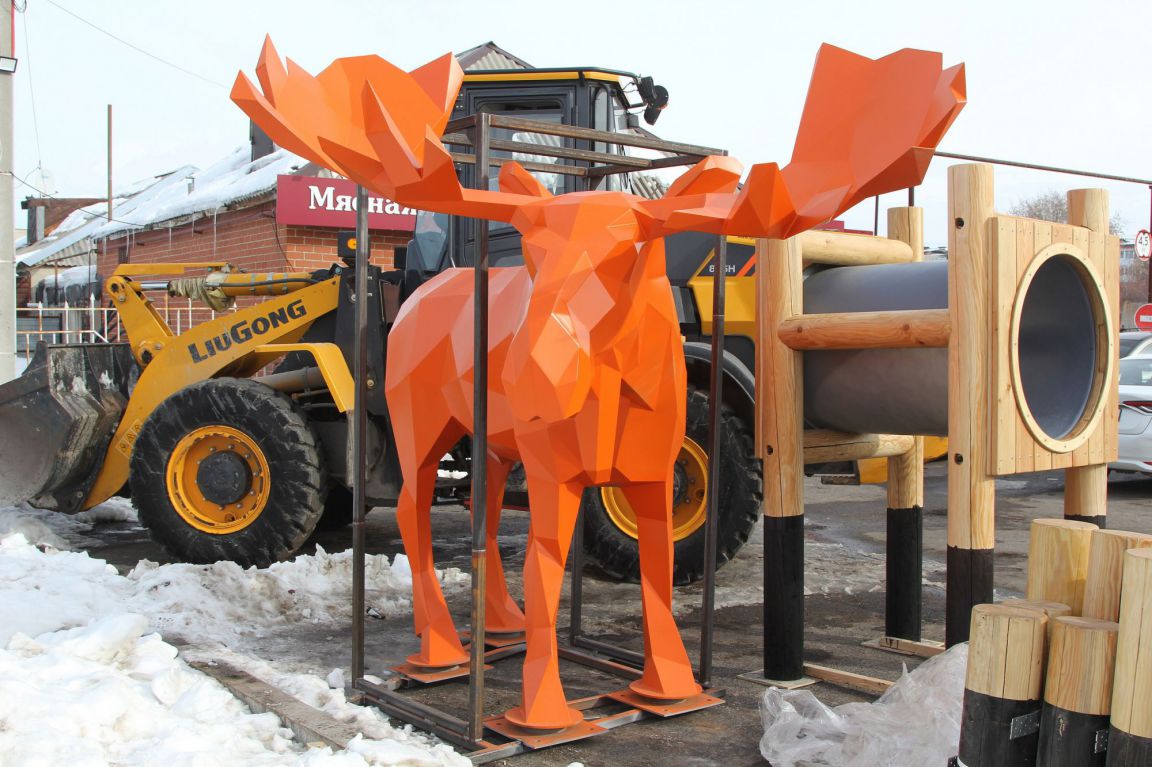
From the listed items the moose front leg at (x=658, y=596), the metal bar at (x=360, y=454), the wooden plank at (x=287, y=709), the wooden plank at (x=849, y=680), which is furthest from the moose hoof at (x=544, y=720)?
the wooden plank at (x=849, y=680)

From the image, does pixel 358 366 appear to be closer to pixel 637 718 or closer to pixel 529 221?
pixel 529 221

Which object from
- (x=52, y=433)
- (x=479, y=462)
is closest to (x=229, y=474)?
(x=52, y=433)

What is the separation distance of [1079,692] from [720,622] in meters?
3.01

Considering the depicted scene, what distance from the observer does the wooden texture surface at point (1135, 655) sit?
259 cm

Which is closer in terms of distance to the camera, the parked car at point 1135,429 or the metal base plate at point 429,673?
the metal base plate at point 429,673

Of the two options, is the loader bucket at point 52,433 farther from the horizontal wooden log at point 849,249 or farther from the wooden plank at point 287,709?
the horizontal wooden log at point 849,249

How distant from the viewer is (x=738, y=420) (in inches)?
252

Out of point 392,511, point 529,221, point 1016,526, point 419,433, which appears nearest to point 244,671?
point 419,433

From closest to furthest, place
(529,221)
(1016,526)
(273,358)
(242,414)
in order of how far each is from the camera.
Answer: (529,221), (242,414), (273,358), (1016,526)

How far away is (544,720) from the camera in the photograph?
3904 millimetres

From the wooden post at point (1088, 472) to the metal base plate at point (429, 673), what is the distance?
2.64m

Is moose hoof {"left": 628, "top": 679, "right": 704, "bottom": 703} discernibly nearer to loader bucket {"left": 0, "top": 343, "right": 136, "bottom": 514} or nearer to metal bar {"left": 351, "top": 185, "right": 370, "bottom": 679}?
metal bar {"left": 351, "top": 185, "right": 370, "bottom": 679}

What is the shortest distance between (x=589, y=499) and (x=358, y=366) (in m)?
2.47

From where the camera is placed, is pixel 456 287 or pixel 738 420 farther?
pixel 738 420
